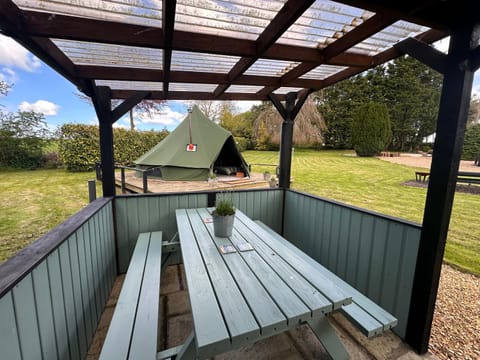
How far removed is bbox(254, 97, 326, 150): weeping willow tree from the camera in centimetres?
1162

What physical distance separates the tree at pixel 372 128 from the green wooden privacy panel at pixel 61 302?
605 inches

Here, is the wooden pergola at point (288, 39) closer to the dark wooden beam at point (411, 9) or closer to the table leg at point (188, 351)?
the dark wooden beam at point (411, 9)

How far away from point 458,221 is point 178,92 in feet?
19.2

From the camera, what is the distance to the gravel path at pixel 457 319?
1.69m

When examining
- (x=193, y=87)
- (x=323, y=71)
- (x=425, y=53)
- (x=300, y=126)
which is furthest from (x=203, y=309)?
(x=300, y=126)

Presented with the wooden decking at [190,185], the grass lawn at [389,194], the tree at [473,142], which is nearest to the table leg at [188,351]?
the grass lawn at [389,194]

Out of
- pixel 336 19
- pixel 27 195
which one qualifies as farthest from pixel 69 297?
pixel 27 195

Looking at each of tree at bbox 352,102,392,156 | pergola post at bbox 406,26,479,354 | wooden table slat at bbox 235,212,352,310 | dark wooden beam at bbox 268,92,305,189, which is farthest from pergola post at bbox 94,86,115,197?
tree at bbox 352,102,392,156

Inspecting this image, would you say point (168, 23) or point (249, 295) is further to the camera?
point (168, 23)

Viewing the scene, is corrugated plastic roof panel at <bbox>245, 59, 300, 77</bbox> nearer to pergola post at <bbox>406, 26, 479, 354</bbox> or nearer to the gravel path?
pergola post at <bbox>406, 26, 479, 354</bbox>

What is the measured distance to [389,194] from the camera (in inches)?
259

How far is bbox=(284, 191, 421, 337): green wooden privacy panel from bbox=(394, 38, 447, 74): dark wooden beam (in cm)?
114

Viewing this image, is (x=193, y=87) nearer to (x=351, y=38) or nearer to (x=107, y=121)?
(x=107, y=121)

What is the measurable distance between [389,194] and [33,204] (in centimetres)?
922
